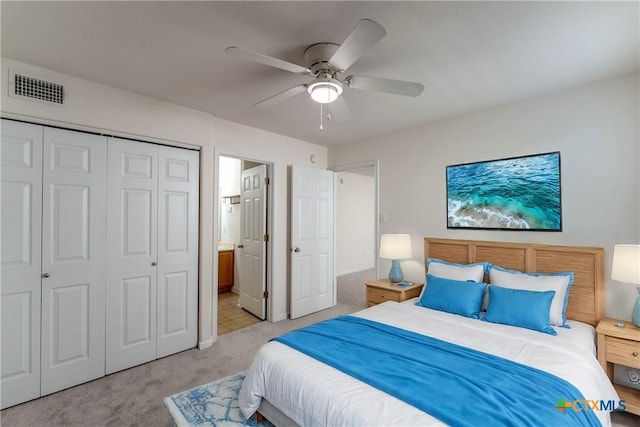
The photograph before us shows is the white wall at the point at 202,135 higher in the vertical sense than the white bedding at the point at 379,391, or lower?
higher

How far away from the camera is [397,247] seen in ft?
11.2

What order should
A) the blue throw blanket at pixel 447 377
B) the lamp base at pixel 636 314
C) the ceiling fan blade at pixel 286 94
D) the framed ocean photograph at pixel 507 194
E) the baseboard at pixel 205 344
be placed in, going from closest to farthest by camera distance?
the blue throw blanket at pixel 447 377
the ceiling fan blade at pixel 286 94
the lamp base at pixel 636 314
the framed ocean photograph at pixel 507 194
the baseboard at pixel 205 344

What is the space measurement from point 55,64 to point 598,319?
15.0 feet

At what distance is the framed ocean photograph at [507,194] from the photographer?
8.71 ft

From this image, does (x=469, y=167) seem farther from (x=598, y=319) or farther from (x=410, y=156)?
(x=598, y=319)

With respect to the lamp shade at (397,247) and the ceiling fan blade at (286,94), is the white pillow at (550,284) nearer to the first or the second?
the lamp shade at (397,247)

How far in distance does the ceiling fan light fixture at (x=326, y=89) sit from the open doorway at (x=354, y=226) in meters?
4.43

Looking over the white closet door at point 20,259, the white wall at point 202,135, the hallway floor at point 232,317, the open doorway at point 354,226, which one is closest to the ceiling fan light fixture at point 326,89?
the white wall at point 202,135

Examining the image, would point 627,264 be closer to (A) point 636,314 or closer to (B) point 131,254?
(A) point 636,314

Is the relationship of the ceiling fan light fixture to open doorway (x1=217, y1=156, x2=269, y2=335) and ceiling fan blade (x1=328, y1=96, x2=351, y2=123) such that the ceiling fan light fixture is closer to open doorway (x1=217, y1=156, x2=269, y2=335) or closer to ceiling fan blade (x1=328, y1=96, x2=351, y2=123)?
ceiling fan blade (x1=328, y1=96, x2=351, y2=123)

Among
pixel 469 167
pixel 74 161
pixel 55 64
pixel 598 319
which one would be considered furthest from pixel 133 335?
pixel 598 319

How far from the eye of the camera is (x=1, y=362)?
213 cm

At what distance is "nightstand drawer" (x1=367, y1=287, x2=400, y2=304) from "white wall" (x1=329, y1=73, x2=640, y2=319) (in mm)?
465

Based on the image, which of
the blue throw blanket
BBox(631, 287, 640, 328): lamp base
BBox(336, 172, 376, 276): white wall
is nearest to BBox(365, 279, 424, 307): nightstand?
the blue throw blanket
